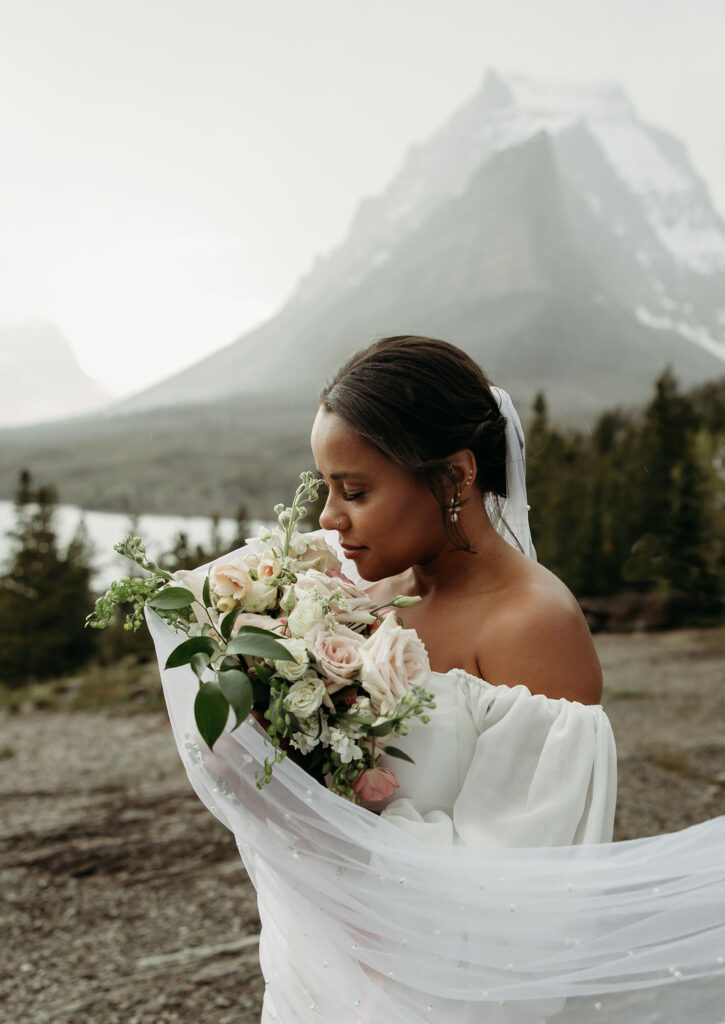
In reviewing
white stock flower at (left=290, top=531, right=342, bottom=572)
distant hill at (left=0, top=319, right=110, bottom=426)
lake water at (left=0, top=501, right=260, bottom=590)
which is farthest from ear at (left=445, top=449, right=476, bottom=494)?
distant hill at (left=0, top=319, right=110, bottom=426)

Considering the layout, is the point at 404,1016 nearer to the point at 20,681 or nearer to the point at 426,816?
the point at 426,816

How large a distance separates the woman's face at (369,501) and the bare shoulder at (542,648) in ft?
0.81

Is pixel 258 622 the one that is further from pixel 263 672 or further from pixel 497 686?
pixel 497 686

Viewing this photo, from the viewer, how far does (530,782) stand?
1537mm

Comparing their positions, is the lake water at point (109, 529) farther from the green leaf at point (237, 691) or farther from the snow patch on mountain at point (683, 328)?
the snow patch on mountain at point (683, 328)

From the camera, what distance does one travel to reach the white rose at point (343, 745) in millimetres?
1378

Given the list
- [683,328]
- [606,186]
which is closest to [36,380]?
[683,328]

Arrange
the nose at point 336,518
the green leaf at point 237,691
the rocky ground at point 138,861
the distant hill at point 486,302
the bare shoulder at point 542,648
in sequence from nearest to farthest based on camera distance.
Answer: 1. the green leaf at point 237,691
2. the bare shoulder at point 542,648
3. the nose at point 336,518
4. the rocky ground at point 138,861
5. the distant hill at point 486,302

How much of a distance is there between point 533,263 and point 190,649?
52593mm

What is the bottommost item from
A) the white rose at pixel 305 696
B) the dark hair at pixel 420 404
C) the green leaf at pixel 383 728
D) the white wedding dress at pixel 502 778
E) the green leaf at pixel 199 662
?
the white wedding dress at pixel 502 778

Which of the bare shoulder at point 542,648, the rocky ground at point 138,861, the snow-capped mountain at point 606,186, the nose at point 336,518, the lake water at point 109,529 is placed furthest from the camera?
the snow-capped mountain at point 606,186

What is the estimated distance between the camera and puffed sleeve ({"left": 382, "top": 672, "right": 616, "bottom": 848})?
1500 mm

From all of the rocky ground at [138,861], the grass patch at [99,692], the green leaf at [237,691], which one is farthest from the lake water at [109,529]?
the green leaf at [237,691]

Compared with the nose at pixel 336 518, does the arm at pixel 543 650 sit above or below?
below
